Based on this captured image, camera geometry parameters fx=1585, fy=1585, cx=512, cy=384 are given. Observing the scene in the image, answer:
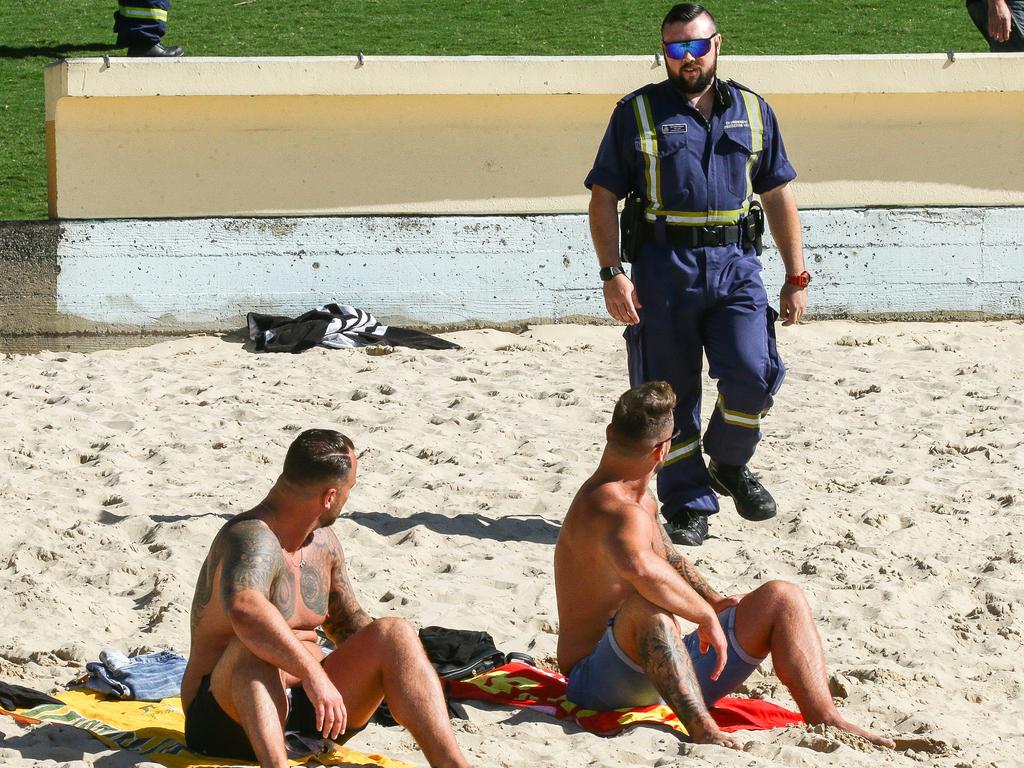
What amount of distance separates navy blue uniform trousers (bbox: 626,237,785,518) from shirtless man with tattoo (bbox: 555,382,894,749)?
1.48 metres

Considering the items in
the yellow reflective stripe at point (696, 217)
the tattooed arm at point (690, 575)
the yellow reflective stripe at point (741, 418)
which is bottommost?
the tattooed arm at point (690, 575)

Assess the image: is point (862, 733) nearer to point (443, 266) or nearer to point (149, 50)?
point (443, 266)

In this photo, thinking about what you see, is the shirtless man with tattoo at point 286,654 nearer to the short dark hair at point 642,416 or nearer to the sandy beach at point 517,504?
the sandy beach at point 517,504

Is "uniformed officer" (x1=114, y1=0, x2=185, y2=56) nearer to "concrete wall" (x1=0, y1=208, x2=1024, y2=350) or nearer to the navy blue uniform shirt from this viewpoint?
"concrete wall" (x1=0, y1=208, x2=1024, y2=350)

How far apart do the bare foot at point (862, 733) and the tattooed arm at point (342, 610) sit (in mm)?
1369

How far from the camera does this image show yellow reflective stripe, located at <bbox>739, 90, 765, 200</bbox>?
6.32m

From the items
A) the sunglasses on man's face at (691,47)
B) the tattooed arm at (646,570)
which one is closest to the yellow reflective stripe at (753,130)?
the sunglasses on man's face at (691,47)

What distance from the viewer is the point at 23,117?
1168 centimetres

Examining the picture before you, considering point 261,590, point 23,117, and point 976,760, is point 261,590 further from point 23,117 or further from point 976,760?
point 23,117

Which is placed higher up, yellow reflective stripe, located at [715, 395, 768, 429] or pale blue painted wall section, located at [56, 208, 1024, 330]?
pale blue painted wall section, located at [56, 208, 1024, 330]

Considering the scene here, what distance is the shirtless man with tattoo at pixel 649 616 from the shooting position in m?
4.41

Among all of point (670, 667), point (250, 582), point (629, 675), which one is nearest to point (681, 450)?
point (629, 675)

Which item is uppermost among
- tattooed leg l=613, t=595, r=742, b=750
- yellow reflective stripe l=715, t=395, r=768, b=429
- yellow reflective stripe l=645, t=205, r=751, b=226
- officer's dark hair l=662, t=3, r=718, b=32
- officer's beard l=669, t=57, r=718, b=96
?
officer's dark hair l=662, t=3, r=718, b=32

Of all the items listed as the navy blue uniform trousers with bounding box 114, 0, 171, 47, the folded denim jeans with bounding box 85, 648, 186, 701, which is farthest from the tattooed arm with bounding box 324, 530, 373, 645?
the navy blue uniform trousers with bounding box 114, 0, 171, 47
